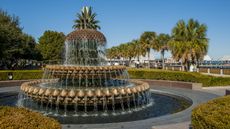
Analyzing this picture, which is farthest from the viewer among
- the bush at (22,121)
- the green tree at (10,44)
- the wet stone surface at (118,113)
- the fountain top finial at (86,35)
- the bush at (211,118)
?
the green tree at (10,44)

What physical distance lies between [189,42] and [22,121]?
99.9ft

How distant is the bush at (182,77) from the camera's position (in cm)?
2206

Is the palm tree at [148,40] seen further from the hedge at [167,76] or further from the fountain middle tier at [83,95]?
the fountain middle tier at [83,95]

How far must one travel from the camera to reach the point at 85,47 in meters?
17.5

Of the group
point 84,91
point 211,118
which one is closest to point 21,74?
point 84,91

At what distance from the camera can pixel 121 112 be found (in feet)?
40.9

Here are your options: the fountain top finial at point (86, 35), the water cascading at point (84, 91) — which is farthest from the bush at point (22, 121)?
the fountain top finial at point (86, 35)

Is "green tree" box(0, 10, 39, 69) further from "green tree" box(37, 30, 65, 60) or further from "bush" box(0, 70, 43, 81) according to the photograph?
"bush" box(0, 70, 43, 81)

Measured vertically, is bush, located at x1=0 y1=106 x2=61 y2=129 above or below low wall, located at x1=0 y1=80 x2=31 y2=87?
above

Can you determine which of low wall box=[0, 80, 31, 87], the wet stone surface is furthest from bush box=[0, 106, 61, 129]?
low wall box=[0, 80, 31, 87]

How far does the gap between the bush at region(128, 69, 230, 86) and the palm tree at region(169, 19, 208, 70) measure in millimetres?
9247

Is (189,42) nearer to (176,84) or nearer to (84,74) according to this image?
(176,84)

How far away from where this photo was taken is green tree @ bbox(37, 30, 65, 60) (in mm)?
68312

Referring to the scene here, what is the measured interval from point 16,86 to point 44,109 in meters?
10.7
